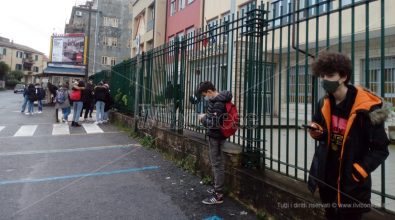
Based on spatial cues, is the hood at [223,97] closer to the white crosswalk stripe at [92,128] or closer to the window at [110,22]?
the white crosswalk stripe at [92,128]

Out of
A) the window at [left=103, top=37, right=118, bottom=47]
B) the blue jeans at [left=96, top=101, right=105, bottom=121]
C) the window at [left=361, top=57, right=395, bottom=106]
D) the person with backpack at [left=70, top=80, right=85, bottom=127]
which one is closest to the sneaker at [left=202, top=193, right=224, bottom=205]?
the window at [left=361, top=57, right=395, bottom=106]

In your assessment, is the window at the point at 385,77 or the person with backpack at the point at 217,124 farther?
the person with backpack at the point at 217,124

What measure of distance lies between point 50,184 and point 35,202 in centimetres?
87

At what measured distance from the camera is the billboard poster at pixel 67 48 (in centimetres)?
3447

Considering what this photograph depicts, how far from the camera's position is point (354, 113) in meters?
2.34

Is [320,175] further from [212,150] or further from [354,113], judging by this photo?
[212,150]

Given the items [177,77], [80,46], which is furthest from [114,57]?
[177,77]

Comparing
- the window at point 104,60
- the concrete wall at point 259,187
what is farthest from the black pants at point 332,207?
the window at point 104,60

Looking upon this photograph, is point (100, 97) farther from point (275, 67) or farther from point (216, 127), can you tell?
point (275, 67)

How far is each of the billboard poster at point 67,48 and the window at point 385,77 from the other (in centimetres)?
3317

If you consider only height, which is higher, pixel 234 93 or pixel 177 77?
pixel 177 77

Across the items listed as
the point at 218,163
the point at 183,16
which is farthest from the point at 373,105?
the point at 183,16

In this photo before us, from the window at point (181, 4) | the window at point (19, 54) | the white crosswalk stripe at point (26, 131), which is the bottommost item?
the white crosswalk stripe at point (26, 131)

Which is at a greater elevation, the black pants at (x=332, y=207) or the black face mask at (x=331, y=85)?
the black face mask at (x=331, y=85)
